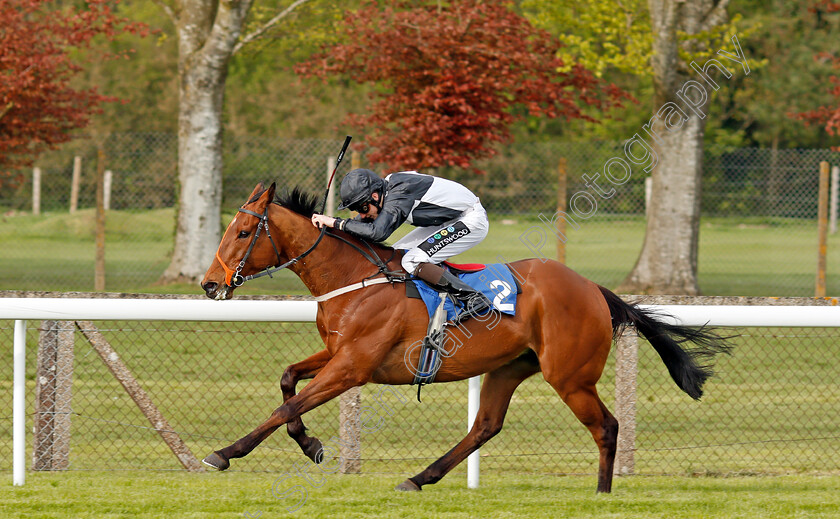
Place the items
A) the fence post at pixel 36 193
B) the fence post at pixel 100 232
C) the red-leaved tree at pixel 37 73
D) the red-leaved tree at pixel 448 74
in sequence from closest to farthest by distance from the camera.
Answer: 1. the red-leaved tree at pixel 448 74
2. the fence post at pixel 100 232
3. the red-leaved tree at pixel 37 73
4. the fence post at pixel 36 193

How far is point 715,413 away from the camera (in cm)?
754

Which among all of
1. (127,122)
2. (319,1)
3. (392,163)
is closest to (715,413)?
(392,163)

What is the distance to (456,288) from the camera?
4.82 metres

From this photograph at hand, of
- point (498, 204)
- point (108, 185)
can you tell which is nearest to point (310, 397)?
point (498, 204)

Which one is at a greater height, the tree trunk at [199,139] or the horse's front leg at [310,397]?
the tree trunk at [199,139]

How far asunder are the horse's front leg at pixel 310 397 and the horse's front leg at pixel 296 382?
8.1 inches

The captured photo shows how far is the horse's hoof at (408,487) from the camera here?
5.05 metres

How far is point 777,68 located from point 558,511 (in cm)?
2781

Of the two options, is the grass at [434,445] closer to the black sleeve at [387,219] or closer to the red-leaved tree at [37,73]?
the black sleeve at [387,219]

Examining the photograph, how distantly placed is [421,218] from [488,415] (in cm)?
106

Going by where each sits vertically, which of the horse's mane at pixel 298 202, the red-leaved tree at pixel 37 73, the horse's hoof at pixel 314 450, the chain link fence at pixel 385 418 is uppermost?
the red-leaved tree at pixel 37 73

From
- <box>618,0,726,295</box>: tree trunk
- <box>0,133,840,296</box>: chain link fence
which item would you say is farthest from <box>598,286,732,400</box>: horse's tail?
<box>618,0,726,295</box>: tree trunk

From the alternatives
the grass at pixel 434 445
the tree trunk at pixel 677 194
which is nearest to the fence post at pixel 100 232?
the grass at pixel 434 445

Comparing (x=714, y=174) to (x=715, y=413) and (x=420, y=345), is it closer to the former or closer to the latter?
(x=715, y=413)
